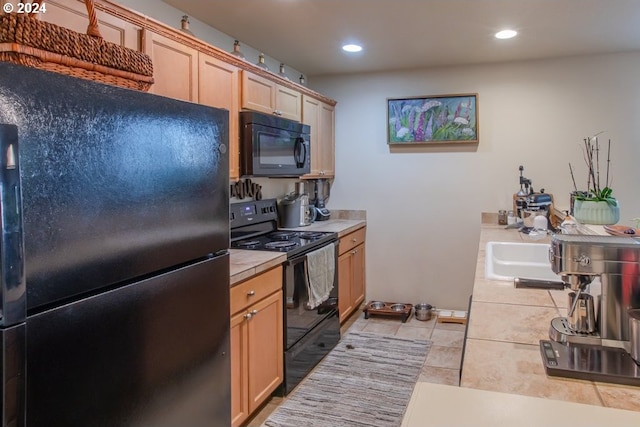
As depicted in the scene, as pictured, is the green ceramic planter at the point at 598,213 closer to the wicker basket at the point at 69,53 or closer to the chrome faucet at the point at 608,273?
the chrome faucet at the point at 608,273

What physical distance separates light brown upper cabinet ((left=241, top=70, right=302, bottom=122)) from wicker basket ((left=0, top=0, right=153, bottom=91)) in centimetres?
150

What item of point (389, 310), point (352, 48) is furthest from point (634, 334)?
point (389, 310)

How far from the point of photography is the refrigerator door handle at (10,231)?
2.74 ft

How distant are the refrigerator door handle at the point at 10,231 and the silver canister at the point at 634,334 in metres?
1.32

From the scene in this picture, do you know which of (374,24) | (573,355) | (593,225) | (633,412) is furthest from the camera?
(374,24)

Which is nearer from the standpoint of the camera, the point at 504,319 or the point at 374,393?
the point at 504,319

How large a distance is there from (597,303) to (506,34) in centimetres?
257

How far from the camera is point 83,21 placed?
5.56 feet

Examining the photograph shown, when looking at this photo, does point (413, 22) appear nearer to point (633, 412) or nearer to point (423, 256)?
point (423, 256)

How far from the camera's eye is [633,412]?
0.83 meters

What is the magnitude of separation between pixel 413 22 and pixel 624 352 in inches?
94.8

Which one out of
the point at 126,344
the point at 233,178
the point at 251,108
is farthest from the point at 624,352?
the point at 251,108

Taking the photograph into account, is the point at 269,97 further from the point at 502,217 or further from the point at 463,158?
the point at 502,217

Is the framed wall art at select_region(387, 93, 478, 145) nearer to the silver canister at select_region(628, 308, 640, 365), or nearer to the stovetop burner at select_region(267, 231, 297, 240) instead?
the stovetop burner at select_region(267, 231, 297, 240)
